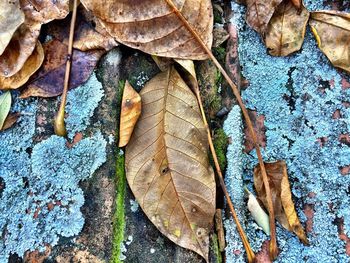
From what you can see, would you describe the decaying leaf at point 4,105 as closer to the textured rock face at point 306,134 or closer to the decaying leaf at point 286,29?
the textured rock face at point 306,134

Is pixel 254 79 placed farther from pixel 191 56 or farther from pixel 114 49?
pixel 114 49

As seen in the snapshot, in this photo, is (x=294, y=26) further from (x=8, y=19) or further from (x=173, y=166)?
(x=8, y=19)

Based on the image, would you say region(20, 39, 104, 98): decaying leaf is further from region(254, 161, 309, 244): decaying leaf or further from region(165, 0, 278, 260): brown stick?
region(254, 161, 309, 244): decaying leaf

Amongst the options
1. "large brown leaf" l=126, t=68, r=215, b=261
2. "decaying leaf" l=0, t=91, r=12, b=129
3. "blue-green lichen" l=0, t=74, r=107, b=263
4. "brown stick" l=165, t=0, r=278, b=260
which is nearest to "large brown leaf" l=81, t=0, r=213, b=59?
"brown stick" l=165, t=0, r=278, b=260

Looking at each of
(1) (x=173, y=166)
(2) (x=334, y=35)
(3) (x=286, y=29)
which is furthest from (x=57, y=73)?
(2) (x=334, y=35)

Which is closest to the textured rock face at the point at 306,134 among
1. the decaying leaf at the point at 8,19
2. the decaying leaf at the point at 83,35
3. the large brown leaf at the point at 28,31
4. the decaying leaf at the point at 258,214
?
the decaying leaf at the point at 258,214

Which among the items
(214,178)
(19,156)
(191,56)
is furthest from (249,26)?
(19,156)
